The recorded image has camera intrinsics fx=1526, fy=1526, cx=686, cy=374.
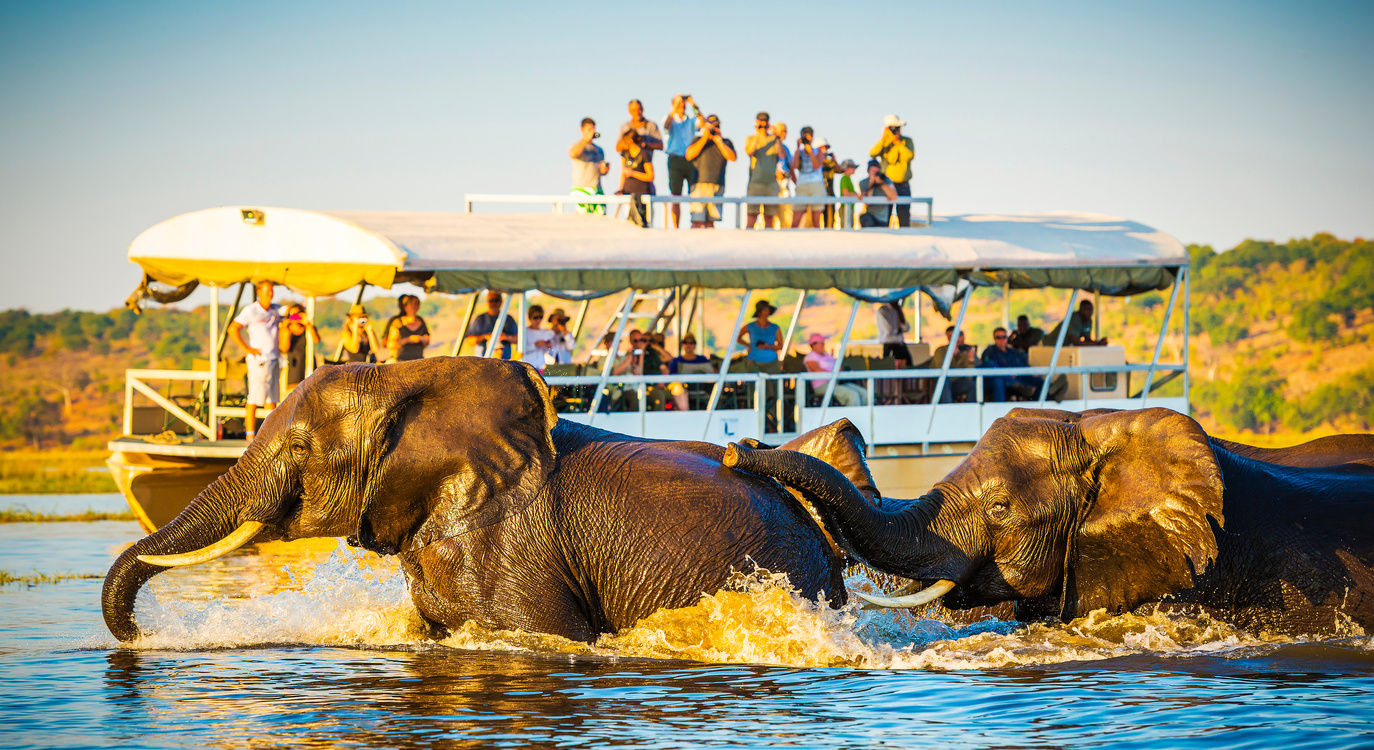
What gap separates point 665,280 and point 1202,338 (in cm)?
7194

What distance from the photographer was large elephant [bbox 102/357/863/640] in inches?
272

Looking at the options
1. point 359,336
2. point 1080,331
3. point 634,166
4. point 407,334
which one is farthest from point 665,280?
point 1080,331

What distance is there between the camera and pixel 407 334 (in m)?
16.0

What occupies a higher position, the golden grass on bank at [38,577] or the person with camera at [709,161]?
the person with camera at [709,161]

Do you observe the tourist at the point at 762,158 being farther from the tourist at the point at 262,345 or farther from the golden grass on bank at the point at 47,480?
the golden grass on bank at the point at 47,480

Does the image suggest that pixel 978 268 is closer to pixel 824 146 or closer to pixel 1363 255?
pixel 824 146

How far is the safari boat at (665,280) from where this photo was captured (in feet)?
50.3

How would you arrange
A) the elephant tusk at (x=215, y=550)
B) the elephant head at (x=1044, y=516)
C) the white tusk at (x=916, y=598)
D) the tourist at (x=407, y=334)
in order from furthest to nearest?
the tourist at (x=407, y=334) < the elephant tusk at (x=215, y=550) < the white tusk at (x=916, y=598) < the elephant head at (x=1044, y=516)

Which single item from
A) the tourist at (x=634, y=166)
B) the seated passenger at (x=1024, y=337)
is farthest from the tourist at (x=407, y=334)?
the seated passenger at (x=1024, y=337)

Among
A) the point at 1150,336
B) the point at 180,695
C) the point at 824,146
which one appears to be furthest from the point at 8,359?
the point at 180,695

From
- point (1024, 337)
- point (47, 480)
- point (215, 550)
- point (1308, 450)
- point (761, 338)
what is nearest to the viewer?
point (215, 550)

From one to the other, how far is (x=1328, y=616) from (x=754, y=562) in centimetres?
261

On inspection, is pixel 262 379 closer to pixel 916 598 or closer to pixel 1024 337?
pixel 1024 337

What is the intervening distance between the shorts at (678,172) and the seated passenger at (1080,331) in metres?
4.86
